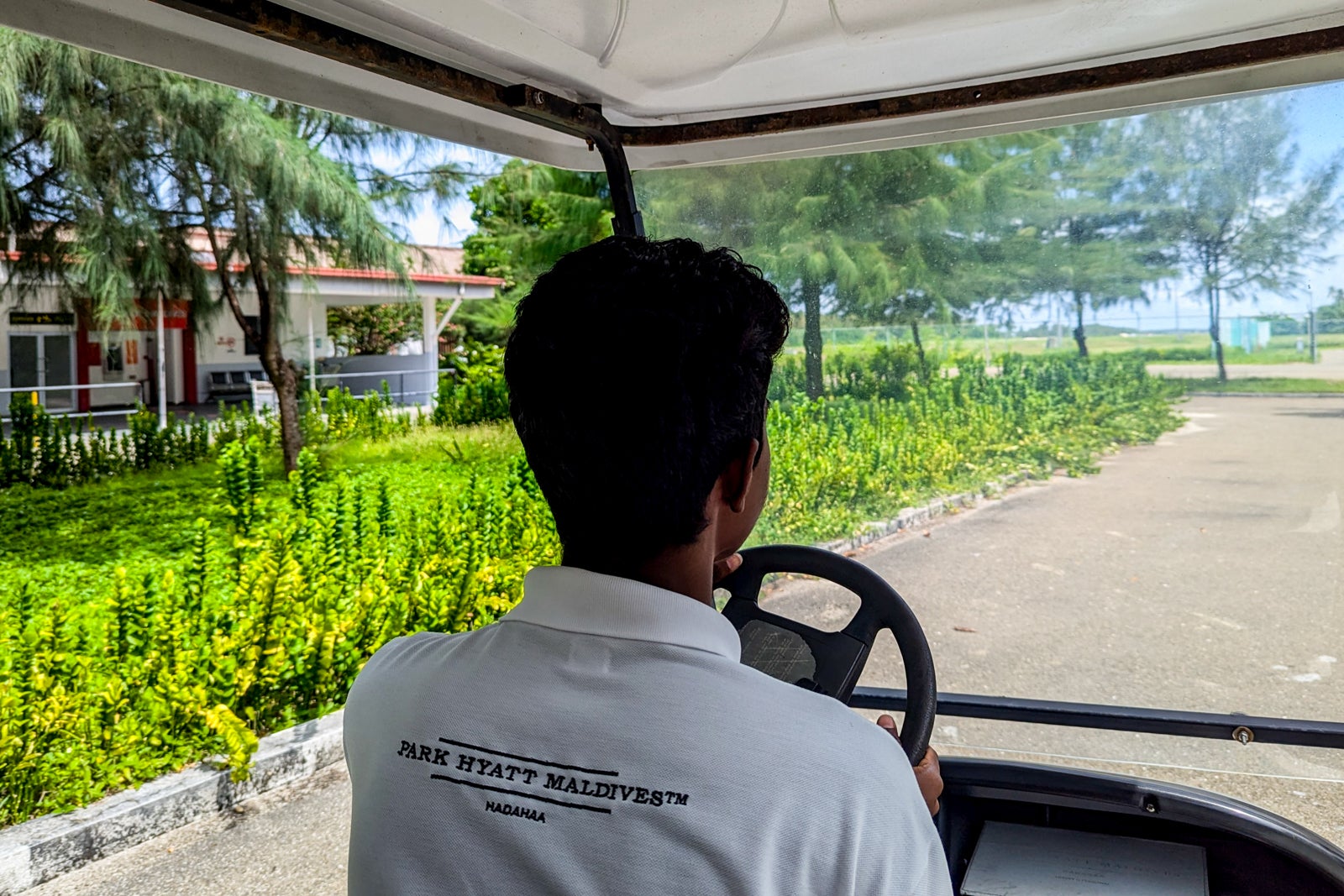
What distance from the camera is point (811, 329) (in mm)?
3375

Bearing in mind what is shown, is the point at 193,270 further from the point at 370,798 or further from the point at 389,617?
the point at 370,798

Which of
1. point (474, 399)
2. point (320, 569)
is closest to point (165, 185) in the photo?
point (320, 569)

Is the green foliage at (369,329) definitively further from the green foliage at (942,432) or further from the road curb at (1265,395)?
the road curb at (1265,395)

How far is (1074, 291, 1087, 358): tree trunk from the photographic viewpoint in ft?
11.7

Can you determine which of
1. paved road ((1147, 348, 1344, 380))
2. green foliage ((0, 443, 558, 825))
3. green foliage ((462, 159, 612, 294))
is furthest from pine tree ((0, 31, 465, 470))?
paved road ((1147, 348, 1344, 380))

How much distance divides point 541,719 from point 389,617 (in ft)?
12.8

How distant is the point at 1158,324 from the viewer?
3.52m

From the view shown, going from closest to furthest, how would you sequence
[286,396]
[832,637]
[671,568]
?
[671,568], [832,637], [286,396]

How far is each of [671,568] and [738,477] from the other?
100 millimetres

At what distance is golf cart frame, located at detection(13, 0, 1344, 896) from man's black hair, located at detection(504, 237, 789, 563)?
2.67ft

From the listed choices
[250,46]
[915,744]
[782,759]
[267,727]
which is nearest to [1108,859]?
[915,744]

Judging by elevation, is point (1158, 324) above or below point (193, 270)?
below

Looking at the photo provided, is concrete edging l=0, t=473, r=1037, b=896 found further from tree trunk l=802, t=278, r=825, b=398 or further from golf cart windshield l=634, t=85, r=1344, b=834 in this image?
golf cart windshield l=634, t=85, r=1344, b=834

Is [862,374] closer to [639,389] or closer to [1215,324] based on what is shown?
[1215,324]
